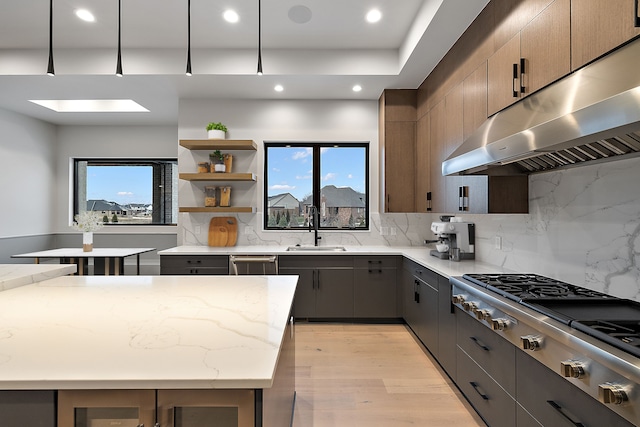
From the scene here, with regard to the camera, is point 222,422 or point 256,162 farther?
point 256,162

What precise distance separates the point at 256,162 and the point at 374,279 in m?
2.04

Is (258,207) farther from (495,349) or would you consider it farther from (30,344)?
(30,344)

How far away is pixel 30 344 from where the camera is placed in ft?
3.86

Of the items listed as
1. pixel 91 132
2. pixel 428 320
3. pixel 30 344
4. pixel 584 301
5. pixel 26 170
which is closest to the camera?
pixel 30 344

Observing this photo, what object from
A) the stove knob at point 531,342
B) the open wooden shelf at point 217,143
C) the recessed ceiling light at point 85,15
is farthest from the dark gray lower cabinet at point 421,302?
the recessed ceiling light at point 85,15

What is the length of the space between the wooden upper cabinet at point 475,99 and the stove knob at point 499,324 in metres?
1.44

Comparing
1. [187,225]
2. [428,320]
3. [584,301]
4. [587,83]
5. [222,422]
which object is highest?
[587,83]

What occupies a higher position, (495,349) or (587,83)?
(587,83)

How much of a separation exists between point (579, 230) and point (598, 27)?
114cm

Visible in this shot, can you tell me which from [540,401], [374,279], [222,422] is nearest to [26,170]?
[374,279]

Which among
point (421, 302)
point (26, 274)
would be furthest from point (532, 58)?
point (26, 274)

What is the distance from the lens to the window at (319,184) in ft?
16.0

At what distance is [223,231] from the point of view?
4656 millimetres

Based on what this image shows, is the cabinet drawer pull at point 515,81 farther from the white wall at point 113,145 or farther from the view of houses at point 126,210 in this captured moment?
the view of houses at point 126,210
